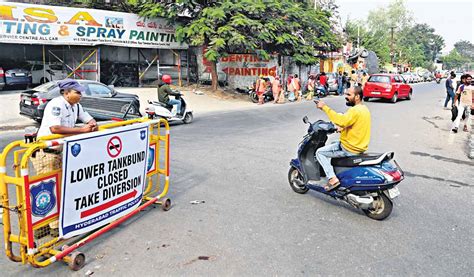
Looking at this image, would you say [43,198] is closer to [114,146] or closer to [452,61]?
[114,146]

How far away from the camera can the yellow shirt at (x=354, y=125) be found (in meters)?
4.99

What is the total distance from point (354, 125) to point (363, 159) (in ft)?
1.49

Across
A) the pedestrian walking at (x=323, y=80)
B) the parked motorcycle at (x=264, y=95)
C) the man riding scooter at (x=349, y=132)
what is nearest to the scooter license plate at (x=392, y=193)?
the man riding scooter at (x=349, y=132)

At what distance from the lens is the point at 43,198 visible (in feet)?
11.9

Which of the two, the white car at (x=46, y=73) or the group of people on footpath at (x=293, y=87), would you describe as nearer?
the white car at (x=46, y=73)

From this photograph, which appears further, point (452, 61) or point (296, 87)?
point (452, 61)

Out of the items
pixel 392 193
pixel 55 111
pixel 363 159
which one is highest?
pixel 55 111

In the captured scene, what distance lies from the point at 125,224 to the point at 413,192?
443 centimetres

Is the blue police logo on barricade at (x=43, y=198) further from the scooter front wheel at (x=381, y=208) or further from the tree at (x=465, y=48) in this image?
the tree at (x=465, y=48)

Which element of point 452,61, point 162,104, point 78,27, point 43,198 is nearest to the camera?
point 43,198

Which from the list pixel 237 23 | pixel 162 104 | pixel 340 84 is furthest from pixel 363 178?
pixel 340 84

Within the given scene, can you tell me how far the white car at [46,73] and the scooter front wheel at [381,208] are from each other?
19.8 meters

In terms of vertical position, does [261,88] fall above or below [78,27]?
below

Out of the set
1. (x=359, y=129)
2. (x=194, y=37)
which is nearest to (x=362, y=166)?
(x=359, y=129)
